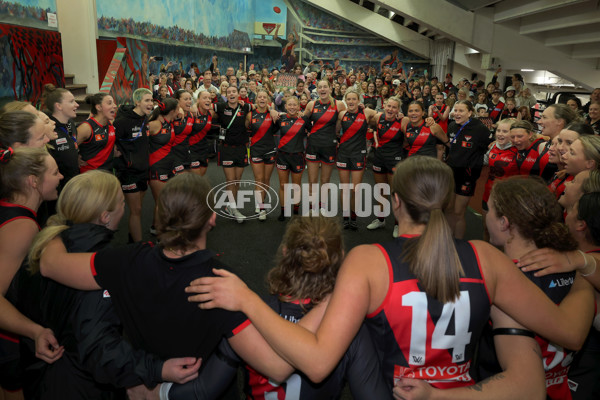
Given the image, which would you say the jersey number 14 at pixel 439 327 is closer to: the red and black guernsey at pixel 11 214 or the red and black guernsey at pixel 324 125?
the red and black guernsey at pixel 11 214

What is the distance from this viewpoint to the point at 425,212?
1335mm

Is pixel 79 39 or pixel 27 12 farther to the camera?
pixel 79 39

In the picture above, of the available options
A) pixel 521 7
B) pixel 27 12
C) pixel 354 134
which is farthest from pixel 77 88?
pixel 521 7

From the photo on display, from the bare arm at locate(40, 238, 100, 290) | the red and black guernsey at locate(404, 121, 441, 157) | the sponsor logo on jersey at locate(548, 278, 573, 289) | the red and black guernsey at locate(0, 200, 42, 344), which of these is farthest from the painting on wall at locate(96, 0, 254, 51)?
the sponsor logo on jersey at locate(548, 278, 573, 289)

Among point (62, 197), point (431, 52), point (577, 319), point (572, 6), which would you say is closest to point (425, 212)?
point (577, 319)

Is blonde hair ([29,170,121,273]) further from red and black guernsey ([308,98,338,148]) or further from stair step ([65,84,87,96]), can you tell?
stair step ([65,84,87,96])

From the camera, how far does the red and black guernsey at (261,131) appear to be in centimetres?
576

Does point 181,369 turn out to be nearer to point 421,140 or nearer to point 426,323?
point 426,323

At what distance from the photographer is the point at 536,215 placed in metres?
1.46

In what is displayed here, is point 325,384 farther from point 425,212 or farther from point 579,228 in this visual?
point 579,228

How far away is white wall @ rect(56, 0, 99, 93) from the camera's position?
7555mm

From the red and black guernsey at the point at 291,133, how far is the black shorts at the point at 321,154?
167 mm

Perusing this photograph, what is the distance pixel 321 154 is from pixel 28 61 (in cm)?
472

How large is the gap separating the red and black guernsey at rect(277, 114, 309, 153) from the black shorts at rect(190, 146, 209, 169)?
110 cm
